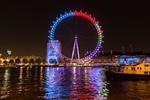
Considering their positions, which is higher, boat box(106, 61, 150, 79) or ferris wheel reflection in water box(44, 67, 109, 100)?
boat box(106, 61, 150, 79)

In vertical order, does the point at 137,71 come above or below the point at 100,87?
above

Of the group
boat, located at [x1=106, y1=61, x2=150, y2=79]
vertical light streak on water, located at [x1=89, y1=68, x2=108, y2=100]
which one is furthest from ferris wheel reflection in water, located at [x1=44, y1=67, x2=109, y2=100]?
boat, located at [x1=106, y1=61, x2=150, y2=79]

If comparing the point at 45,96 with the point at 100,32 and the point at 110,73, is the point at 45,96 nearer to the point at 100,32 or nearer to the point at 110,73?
the point at 110,73

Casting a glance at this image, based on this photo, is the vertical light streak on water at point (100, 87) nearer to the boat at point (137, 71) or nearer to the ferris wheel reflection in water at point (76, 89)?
the ferris wheel reflection in water at point (76, 89)

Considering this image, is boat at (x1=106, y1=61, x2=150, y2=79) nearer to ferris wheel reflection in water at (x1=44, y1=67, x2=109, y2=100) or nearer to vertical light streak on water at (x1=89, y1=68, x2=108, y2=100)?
ferris wheel reflection in water at (x1=44, y1=67, x2=109, y2=100)

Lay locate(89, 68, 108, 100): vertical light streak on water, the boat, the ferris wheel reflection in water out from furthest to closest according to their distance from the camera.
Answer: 1. the boat
2. the ferris wheel reflection in water
3. locate(89, 68, 108, 100): vertical light streak on water

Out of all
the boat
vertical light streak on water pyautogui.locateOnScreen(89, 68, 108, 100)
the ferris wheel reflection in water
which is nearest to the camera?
vertical light streak on water pyautogui.locateOnScreen(89, 68, 108, 100)

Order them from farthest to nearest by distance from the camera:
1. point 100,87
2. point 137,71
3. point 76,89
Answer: point 137,71, point 100,87, point 76,89

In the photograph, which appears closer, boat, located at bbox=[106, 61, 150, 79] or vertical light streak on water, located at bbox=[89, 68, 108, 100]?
vertical light streak on water, located at bbox=[89, 68, 108, 100]

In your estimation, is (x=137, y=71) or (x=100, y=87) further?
(x=137, y=71)

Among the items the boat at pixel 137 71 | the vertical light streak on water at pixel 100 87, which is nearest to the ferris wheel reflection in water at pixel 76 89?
the vertical light streak on water at pixel 100 87

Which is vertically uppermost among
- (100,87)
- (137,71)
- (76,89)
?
(137,71)

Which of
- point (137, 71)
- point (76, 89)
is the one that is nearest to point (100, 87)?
point (76, 89)

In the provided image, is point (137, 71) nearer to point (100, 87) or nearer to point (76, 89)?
point (100, 87)
